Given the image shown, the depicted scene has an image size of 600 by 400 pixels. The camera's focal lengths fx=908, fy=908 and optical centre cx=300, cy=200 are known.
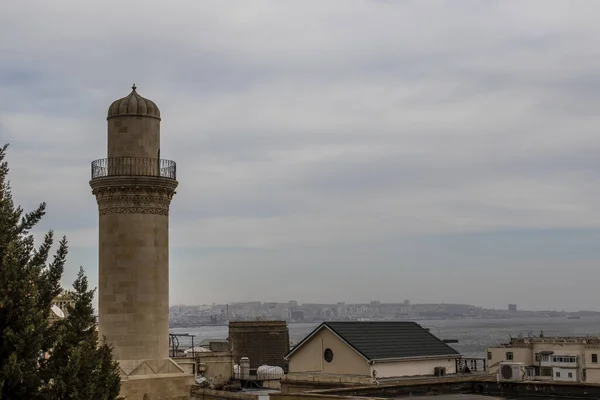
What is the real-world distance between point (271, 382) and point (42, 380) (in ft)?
123

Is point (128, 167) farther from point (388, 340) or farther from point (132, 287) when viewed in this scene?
point (388, 340)

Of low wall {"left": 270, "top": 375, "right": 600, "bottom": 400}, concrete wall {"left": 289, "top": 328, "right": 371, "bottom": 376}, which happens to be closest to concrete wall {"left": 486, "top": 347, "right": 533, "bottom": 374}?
concrete wall {"left": 289, "top": 328, "right": 371, "bottom": 376}

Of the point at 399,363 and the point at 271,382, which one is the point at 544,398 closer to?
the point at 399,363

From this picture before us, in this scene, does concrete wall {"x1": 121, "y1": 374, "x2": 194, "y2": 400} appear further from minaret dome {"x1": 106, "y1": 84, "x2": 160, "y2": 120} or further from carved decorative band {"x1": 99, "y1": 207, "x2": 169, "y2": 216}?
minaret dome {"x1": 106, "y1": 84, "x2": 160, "y2": 120}

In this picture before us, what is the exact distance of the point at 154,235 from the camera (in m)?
36.6

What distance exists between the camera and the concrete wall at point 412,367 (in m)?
42.1

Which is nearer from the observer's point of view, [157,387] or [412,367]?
[157,387]

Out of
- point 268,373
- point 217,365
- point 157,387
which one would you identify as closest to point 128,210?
point 157,387

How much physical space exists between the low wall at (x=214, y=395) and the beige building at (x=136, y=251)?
6.52m

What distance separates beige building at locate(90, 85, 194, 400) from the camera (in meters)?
35.7

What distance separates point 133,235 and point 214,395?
12450mm

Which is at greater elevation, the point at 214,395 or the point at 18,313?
the point at 18,313

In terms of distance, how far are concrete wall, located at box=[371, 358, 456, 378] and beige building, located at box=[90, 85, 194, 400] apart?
9.72 m

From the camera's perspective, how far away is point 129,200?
36.6 m
